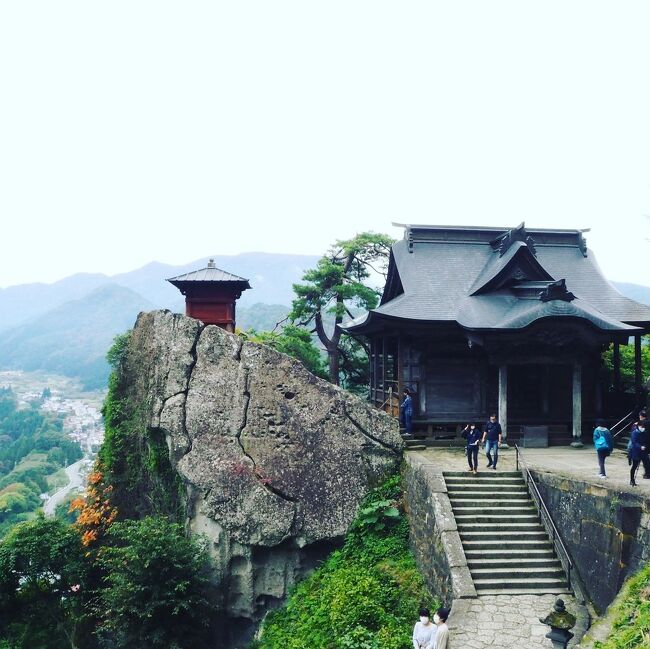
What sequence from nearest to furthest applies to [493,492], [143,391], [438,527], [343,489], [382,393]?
[438,527], [493,492], [343,489], [143,391], [382,393]

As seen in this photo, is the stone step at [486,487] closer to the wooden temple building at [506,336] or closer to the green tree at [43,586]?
the wooden temple building at [506,336]

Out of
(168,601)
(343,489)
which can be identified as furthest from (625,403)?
(168,601)

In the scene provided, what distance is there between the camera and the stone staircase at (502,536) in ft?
37.5

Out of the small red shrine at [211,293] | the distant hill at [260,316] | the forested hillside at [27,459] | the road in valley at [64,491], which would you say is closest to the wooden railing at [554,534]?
the small red shrine at [211,293]

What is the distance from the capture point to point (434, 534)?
12492 millimetres

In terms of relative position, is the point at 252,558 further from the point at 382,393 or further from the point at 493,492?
the point at 382,393

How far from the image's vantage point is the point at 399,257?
23.0 m

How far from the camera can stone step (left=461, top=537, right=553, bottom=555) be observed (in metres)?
12.1

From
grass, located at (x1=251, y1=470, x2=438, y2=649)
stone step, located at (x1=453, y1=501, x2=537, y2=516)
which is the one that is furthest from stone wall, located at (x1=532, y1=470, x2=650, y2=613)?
grass, located at (x1=251, y1=470, x2=438, y2=649)

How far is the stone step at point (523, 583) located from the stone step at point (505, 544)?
0.76 metres

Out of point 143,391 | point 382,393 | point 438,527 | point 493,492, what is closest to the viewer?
point 438,527

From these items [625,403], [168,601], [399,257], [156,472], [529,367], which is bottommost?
[168,601]

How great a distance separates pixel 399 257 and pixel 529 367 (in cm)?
671

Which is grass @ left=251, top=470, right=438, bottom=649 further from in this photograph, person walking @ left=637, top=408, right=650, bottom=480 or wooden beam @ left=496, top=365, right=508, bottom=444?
person walking @ left=637, top=408, right=650, bottom=480
